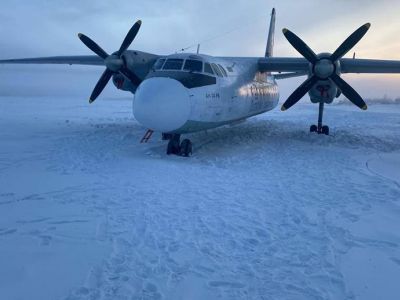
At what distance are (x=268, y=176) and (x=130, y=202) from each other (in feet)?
13.1

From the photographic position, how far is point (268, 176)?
8.82 metres

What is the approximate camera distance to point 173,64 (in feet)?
37.3

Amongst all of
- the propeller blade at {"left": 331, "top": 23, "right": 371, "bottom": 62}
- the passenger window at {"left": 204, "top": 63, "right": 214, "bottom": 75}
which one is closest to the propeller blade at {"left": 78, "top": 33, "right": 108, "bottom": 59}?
the passenger window at {"left": 204, "top": 63, "right": 214, "bottom": 75}

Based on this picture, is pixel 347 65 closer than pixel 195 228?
No

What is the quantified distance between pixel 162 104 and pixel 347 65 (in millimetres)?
10305

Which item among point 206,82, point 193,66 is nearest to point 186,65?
point 193,66

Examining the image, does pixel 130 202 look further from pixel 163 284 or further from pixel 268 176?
pixel 268 176

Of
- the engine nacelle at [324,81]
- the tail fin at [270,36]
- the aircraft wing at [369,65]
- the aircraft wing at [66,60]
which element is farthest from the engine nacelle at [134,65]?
the tail fin at [270,36]

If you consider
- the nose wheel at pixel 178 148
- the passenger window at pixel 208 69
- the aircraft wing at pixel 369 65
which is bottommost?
the nose wheel at pixel 178 148

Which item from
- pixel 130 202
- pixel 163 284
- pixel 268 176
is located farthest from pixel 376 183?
pixel 163 284

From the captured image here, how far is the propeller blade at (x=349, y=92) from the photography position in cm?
1398

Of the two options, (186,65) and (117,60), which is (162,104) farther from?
(117,60)

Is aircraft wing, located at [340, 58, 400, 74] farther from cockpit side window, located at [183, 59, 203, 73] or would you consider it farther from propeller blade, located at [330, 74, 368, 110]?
cockpit side window, located at [183, 59, 203, 73]

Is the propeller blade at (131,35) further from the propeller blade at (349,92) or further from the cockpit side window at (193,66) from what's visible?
the propeller blade at (349,92)
